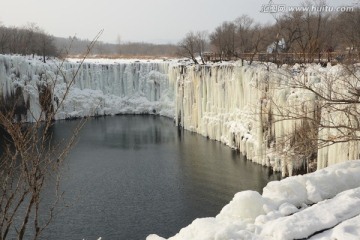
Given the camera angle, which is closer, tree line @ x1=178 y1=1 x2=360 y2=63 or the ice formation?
the ice formation

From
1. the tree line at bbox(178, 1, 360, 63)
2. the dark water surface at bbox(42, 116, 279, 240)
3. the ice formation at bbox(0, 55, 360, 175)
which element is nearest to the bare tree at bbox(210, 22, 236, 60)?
the tree line at bbox(178, 1, 360, 63)

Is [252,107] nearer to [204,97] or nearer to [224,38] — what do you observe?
[204,97]

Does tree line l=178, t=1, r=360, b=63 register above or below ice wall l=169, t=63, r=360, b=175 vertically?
above

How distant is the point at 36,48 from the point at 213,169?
33508mm

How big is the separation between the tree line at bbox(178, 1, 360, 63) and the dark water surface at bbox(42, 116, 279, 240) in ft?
24.0

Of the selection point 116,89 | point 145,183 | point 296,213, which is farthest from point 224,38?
point 296,213

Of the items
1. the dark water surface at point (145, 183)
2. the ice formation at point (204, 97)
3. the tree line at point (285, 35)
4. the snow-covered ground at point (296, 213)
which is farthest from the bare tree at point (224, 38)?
the snow-covered ground at point (296, 213)

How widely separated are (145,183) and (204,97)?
12241mm

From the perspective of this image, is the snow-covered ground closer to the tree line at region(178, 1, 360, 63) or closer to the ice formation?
the ice formation

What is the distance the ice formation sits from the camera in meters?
17.3

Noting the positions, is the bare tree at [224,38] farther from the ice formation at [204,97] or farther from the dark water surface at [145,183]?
the dark water surface at [145,183]

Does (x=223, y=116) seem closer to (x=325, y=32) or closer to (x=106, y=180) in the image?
(x=106, y=180)

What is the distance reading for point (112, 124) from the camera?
33.0 meters

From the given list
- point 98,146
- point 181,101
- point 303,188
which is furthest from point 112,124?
point 303,188
